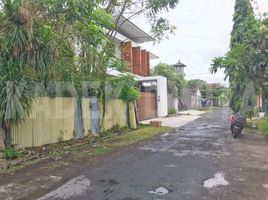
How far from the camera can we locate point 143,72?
27.8m

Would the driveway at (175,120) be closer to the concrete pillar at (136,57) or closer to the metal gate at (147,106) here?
the metal gate at (147,106)

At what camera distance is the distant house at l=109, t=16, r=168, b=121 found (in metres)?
23.4

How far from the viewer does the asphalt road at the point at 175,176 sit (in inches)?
216

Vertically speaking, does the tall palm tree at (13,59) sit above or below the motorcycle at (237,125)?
above

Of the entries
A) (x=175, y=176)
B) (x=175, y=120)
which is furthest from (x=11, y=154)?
(x=175, y=120)

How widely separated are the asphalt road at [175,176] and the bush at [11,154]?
255 centimetres

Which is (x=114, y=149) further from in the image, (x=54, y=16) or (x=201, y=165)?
(x=54, y=16)

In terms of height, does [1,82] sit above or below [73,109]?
above

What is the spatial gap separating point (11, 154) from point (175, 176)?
4743 mm

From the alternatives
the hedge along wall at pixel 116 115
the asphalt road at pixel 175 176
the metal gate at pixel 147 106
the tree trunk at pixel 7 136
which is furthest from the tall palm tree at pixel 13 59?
the metal gate at pixel 147 106

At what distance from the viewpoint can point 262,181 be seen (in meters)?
6.39

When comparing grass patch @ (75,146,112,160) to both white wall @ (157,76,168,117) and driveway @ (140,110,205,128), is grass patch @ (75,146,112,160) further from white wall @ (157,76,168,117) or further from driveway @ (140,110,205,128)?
white wall @ (157,76,168,117)

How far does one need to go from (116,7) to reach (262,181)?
1249 centimetres

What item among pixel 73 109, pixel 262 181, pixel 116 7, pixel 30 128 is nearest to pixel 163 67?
pixel 116 7
